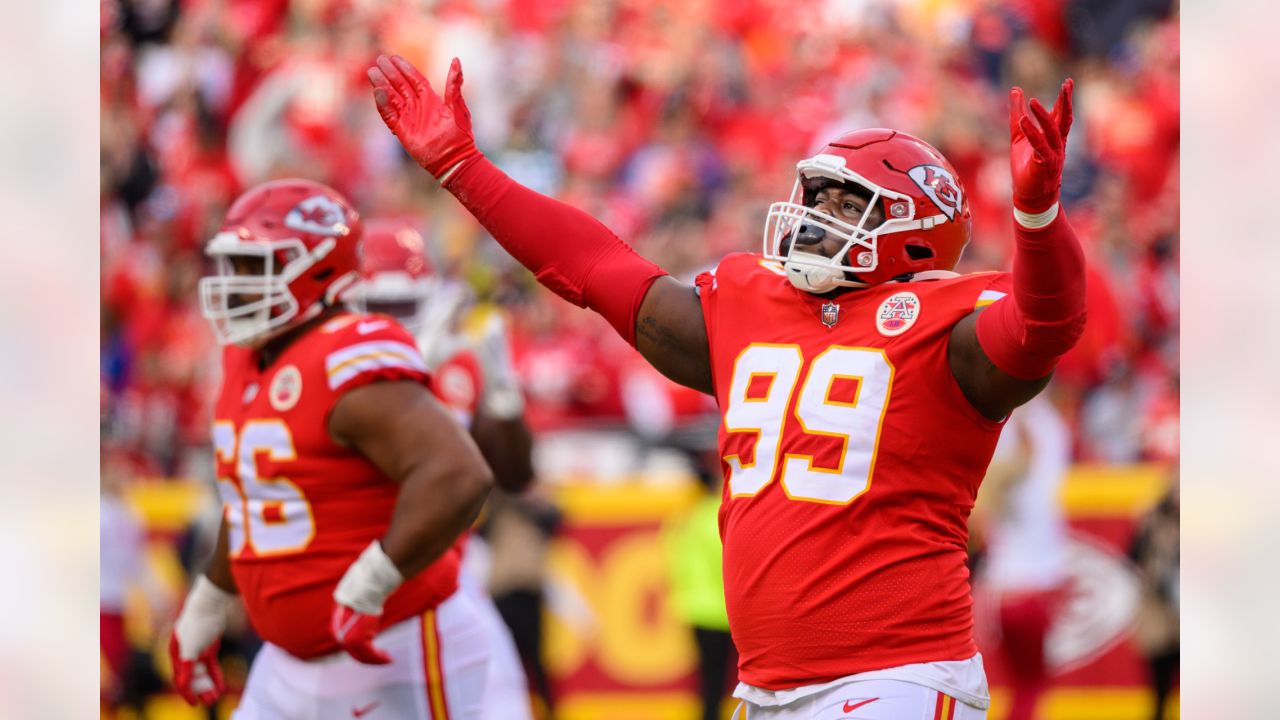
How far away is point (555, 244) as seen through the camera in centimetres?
324

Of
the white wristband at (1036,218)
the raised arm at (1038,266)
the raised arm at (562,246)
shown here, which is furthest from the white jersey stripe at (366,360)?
the white wristband at (1036,218)

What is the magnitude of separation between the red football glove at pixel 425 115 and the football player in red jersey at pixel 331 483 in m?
0.74

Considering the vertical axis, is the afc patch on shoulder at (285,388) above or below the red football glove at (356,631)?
above

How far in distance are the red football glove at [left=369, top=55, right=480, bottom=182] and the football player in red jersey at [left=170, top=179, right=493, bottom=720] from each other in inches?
28.9

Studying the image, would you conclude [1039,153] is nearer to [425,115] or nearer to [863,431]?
[863,431]

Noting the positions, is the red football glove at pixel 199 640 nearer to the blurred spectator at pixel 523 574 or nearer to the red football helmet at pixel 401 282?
the red football helmet at pixel 401 282

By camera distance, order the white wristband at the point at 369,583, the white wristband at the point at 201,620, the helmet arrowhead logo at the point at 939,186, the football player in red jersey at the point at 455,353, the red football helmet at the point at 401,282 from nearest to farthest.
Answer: the helmet arrowhead logo at the point at 939,186 → the white wristband at the point at 369,583 → the white wristband at the point at 201,620 → the football player in red jersey at the point at 455,353 → the red football helmet at the point at 401,282

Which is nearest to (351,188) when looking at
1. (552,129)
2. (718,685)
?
(552,129)

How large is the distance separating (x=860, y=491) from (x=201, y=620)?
7.47ft


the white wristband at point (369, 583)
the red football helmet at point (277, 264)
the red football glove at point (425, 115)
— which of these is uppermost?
the red football glove at point (425, 115)

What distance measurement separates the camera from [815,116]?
9.49 m

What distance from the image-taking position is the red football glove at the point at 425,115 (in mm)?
3227

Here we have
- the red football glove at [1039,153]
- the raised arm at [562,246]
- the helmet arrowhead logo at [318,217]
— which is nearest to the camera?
the red football glove at [1039,153]
